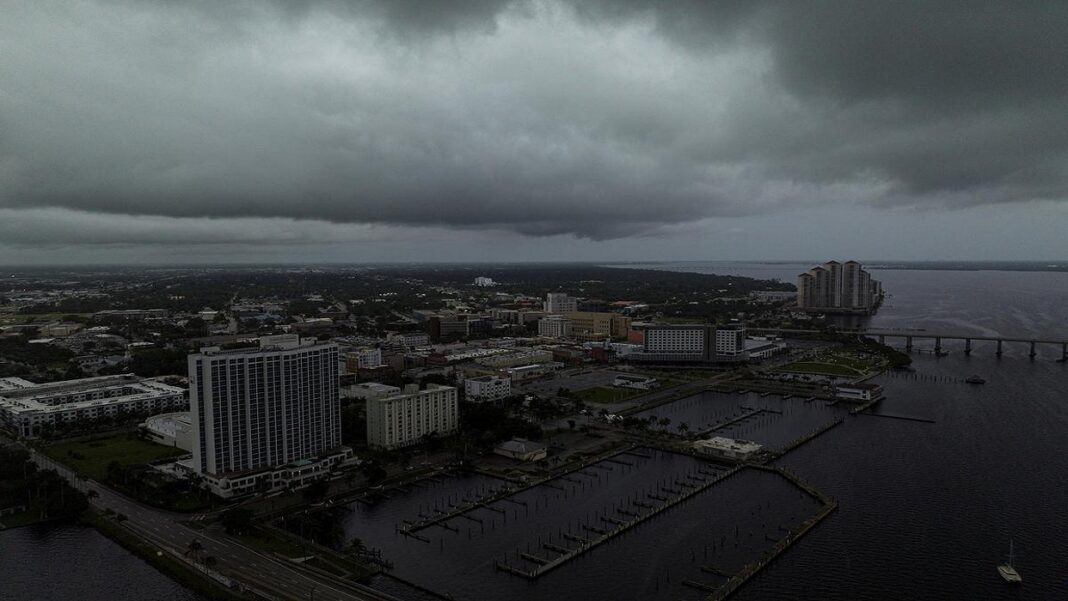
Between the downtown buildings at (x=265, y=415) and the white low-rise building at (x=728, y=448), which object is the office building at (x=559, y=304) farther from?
the downtown buildings at (x=265, y=415)

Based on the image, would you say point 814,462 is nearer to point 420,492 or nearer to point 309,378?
point 420,492

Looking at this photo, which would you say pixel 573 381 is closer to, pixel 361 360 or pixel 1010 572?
pixel 361 360

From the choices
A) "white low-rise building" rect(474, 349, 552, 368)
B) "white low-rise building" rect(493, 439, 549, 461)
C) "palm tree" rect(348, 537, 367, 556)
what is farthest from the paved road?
"white low-rise building" rect(474, 349, 552, 368)

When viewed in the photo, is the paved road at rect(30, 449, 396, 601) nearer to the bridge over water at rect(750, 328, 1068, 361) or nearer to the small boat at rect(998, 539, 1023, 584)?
the small boat at rect(998, 539, 1023, 584)

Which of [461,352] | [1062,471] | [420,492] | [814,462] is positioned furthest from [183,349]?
[1062,471]

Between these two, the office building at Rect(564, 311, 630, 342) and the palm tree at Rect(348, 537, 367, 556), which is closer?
the palm tree at Rect(348, 537, 367, 556)

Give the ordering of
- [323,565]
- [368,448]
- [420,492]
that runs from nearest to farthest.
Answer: [323,565] < [420,492] < [368,448]
